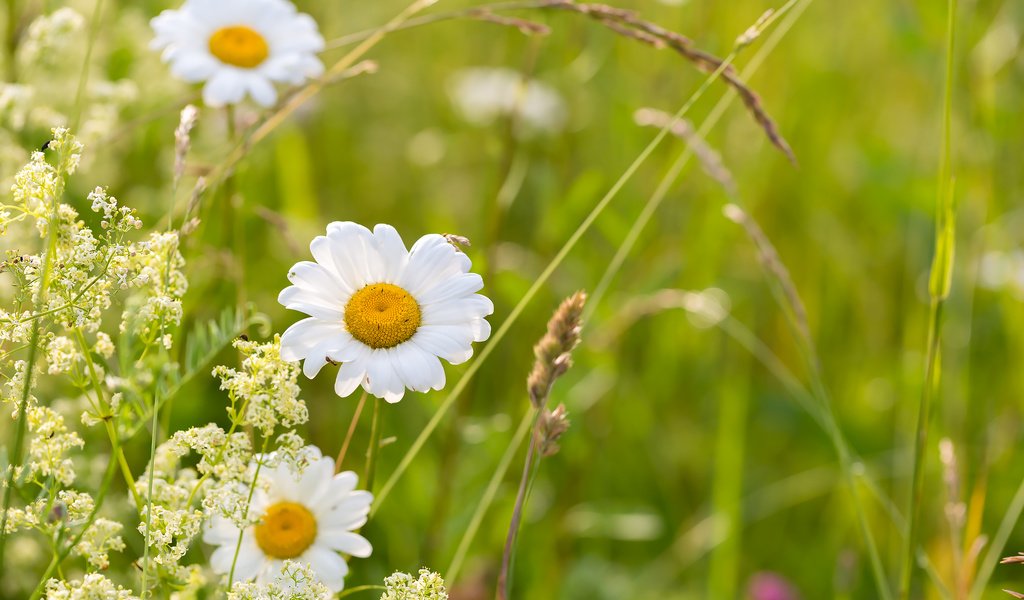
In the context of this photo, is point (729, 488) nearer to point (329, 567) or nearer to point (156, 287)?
point (329, 567)

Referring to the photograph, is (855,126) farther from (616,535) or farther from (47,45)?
(47,45)

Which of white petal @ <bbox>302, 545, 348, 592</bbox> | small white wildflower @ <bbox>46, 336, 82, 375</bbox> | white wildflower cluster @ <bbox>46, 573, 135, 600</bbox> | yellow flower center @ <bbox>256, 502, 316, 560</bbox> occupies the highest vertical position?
small white wildflower @ <bbox>46, 336, 82, 375</bbox>

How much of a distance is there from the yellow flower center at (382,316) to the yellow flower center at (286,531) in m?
0.18

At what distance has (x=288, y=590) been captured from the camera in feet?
2.74

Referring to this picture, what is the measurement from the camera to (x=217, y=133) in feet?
8.90

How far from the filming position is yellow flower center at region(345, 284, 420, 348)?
936 millimetres

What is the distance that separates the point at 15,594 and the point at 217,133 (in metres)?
1.38

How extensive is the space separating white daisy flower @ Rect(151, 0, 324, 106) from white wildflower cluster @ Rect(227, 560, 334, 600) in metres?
0.70

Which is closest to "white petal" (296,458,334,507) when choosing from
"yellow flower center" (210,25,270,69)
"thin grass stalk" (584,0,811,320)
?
"thin grass stalk" (584,0,811,320)

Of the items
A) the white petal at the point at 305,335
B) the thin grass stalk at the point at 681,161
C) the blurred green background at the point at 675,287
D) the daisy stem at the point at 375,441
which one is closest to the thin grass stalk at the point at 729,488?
the blurred green background at the point at 675,287

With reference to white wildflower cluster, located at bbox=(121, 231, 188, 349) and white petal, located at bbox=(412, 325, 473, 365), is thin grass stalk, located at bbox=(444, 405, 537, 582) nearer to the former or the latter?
white petal, located at bbox=(412, 325, 473, 365)

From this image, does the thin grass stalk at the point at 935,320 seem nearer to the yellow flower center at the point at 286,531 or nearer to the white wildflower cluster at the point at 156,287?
the yellow flower center at the point at 286,531

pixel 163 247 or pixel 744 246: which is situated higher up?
pixel 744 246

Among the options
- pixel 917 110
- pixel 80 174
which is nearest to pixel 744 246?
pixel 917 110
